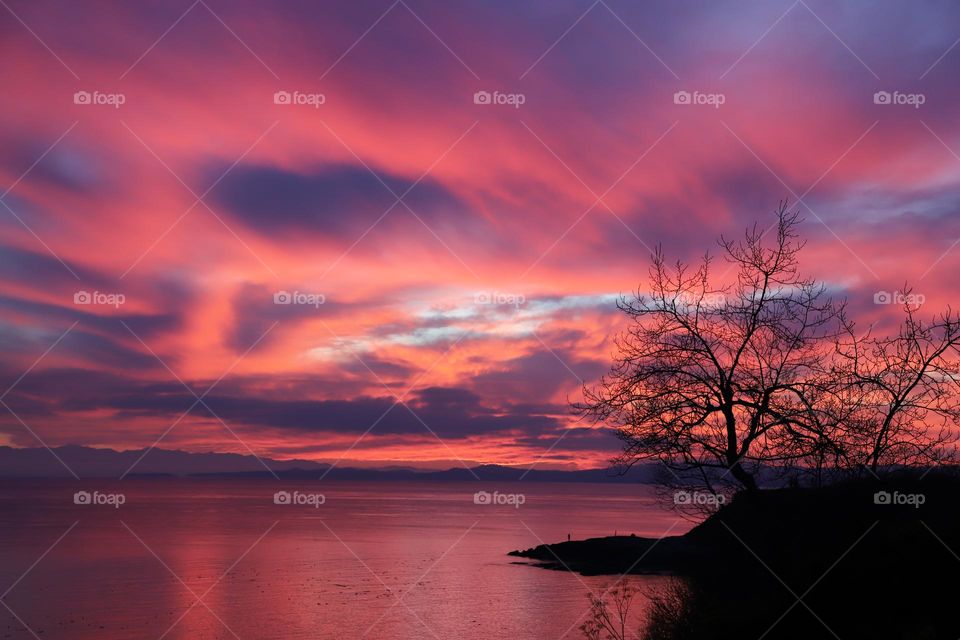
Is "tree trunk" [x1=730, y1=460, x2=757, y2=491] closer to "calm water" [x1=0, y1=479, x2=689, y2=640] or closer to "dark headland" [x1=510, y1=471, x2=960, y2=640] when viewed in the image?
"dark headland" [x1=510, y1=471, x2=960, y2=640]

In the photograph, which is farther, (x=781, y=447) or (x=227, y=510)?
(x=227, y=510)

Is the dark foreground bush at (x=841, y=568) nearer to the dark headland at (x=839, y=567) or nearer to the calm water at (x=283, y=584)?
the dark headland at (x=839, y=567)

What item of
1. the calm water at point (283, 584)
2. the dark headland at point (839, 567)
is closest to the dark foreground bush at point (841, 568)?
the dark headland at point (839, 567)

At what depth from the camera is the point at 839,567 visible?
1883 centimetres

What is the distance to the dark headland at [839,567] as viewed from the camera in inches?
673

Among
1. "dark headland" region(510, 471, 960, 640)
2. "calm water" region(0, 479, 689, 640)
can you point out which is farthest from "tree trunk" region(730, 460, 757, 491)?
"calm water" region(0, 479, 689, 640)

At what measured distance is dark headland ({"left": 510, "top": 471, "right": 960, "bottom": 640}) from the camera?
17.1 m

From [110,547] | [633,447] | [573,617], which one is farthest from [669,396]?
[110,547]

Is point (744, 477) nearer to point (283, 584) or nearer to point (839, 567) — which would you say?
point (839, 567)

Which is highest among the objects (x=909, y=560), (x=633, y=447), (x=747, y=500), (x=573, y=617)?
(x=633, y=447)

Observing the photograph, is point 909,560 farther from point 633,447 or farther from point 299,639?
point 299,639

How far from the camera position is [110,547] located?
331 ft

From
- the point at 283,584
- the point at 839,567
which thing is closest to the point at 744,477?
the point at 839,567

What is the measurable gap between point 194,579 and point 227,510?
440 ft
